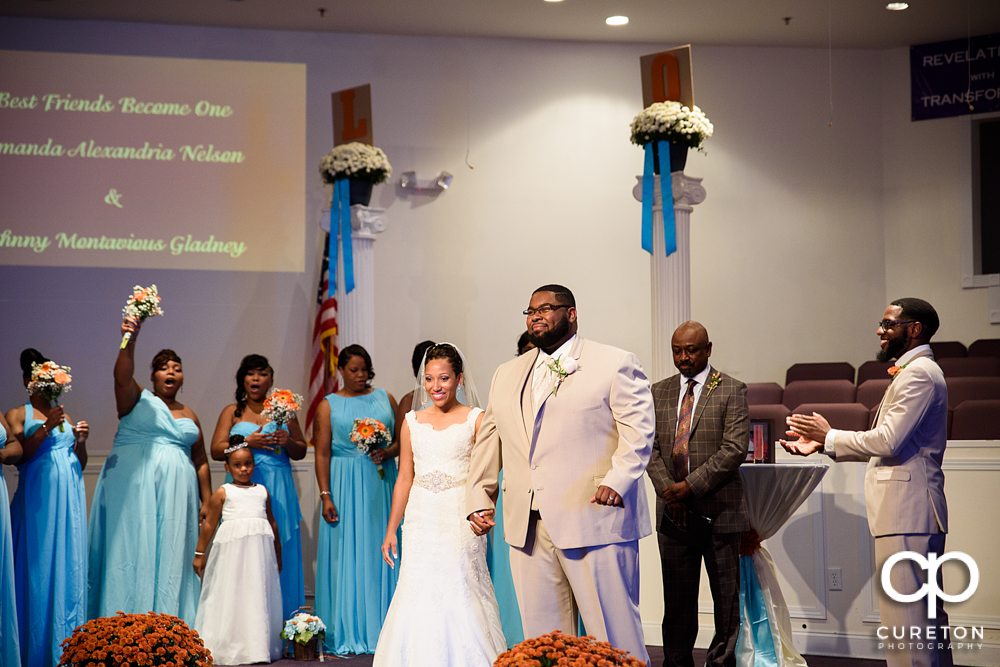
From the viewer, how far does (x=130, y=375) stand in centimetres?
531

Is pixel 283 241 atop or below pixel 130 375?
atop

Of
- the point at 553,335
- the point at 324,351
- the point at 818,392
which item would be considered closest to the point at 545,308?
the point at 553,335

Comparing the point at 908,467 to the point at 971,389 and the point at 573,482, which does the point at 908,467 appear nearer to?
the point at 573,482

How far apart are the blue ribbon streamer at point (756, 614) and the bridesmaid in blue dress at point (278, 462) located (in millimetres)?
2584

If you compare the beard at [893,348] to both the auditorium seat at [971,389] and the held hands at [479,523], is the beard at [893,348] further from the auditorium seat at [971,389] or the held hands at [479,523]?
the auditorium seat at [971,389]

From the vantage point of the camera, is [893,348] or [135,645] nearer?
[135,645]

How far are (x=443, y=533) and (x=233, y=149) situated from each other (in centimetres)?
556

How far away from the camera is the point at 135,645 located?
320 centimetres

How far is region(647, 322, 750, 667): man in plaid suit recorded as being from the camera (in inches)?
181

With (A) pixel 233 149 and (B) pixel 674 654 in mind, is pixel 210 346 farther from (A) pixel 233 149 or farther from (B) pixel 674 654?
(B) pixel 674 654

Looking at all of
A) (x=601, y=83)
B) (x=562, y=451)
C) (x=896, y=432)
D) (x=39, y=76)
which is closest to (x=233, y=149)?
(x=39, y=76)

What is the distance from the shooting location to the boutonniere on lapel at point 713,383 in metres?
4.74

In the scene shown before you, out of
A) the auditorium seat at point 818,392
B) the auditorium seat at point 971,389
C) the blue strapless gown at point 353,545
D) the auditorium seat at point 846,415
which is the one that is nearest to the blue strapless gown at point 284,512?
the blue strapless gown at point 353,545

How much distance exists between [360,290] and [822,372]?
435cm
